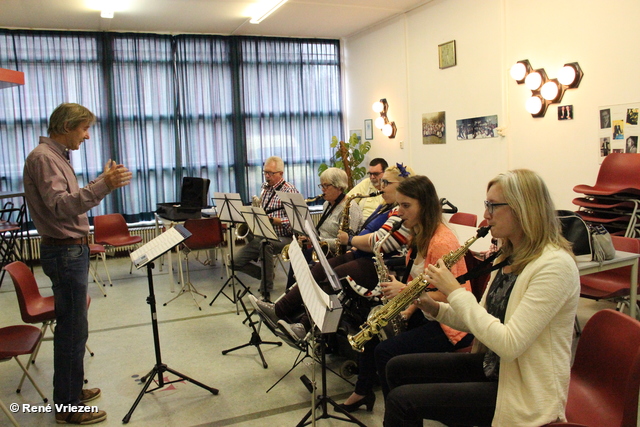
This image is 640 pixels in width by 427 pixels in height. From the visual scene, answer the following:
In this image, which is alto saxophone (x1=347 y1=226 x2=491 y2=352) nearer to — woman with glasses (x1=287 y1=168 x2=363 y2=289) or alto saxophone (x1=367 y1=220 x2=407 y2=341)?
alto saxophone (x1=367 y1=220 x2=407 y2=341)

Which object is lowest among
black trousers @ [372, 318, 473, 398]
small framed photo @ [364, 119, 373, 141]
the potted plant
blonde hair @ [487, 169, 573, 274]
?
black trousers @ [372, 318, 473, 398]

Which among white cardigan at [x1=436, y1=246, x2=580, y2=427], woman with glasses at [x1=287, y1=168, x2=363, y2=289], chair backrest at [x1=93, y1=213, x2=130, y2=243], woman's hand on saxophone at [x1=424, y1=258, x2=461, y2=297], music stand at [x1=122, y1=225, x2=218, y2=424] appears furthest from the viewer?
chair backrest at [x1=93, y1=213, x2=130, y2=243]

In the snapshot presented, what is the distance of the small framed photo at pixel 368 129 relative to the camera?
8754 mm

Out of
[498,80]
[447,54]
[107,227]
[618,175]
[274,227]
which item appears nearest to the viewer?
[618,175]

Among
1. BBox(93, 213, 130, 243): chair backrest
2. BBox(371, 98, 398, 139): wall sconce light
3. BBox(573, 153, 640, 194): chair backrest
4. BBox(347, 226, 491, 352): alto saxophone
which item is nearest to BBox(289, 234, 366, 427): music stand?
BBox(347, 226, 491, 352): alto saxophone

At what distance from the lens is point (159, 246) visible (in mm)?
3094

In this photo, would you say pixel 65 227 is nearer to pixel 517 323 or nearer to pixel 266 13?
pixel 517 323

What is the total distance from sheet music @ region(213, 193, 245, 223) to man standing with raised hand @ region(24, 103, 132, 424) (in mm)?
2225

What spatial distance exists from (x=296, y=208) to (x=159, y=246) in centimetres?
141

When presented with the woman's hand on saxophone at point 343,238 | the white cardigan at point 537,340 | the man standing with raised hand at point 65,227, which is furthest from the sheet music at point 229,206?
the white cardigan at point 537,340

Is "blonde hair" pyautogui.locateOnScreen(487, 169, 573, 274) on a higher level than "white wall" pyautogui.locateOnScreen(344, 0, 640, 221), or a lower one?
lower

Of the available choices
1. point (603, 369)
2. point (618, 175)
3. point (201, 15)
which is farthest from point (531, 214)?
point (201, 15)

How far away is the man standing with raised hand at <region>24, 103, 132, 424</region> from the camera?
9.22 feet

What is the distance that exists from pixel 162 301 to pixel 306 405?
289 cm
